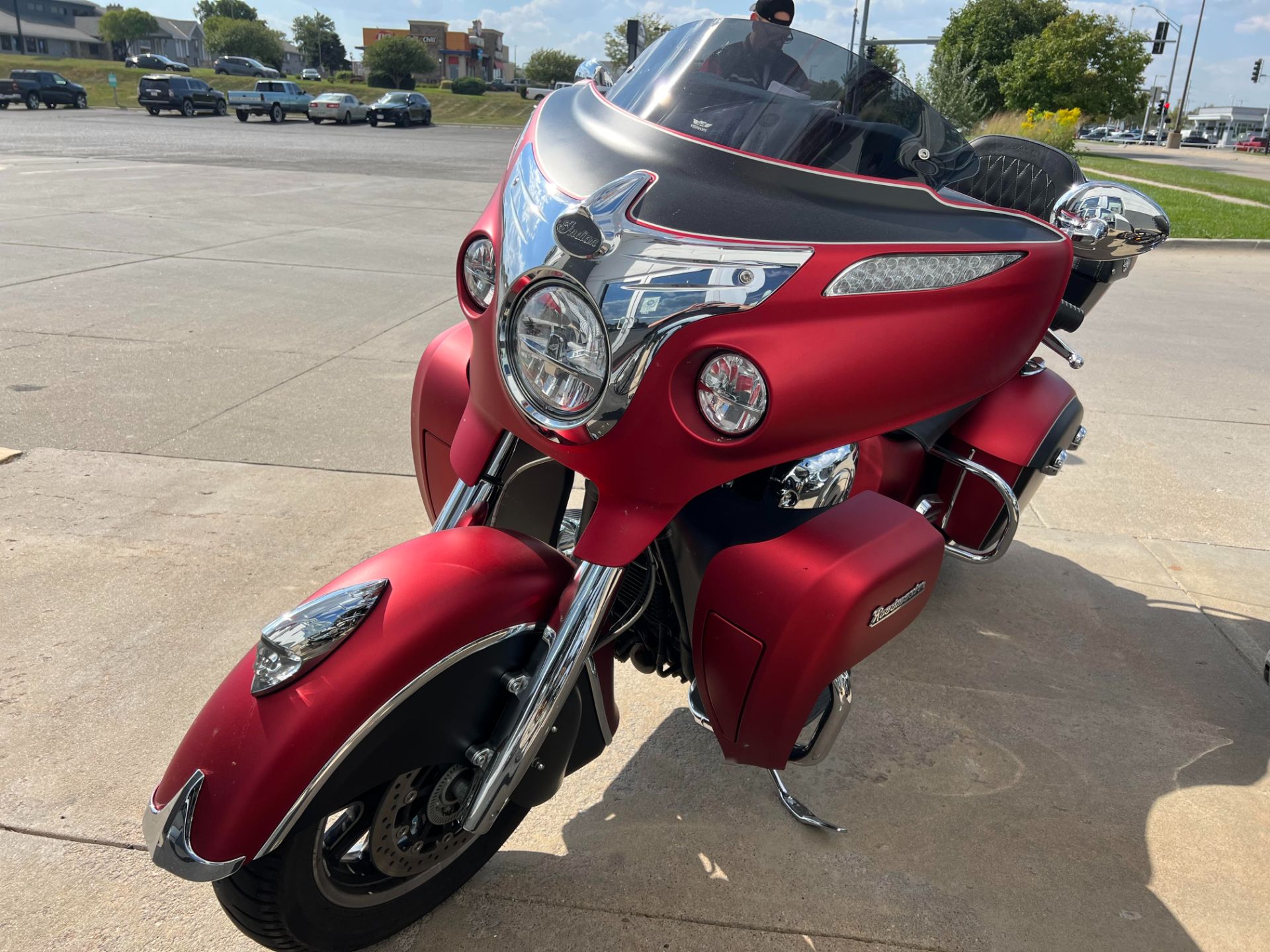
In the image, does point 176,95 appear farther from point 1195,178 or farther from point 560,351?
point 560,351

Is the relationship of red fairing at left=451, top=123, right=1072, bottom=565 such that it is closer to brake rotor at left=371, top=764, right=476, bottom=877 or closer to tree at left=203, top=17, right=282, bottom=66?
brake rotor at left=371, top=764, right=476, bottom=877

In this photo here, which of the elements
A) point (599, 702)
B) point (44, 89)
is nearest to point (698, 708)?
point (599, 702)

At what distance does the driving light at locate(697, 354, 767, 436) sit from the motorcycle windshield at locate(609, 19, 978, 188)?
46cm

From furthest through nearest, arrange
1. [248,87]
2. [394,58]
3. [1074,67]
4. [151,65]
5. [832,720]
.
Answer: [394,58] → [151,65] → [248,87] → [1074,67] → [832,720]

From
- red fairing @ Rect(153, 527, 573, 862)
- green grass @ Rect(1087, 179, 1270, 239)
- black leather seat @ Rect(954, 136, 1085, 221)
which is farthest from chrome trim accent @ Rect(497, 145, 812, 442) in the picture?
green grass @ Rect(1087, 179, 1270, 239)

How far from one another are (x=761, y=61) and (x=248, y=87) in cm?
5394

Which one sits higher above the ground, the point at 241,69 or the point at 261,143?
the point at 241,69

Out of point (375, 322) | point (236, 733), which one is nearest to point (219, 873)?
point (236, 733)

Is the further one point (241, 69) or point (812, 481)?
point (241, 69)

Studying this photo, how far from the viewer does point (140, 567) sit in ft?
10.8

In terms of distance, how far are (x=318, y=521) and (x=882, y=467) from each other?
87.5 inches

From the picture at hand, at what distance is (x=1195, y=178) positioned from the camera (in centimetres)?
2384

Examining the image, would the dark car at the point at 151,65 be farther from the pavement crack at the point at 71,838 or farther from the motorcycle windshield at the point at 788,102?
the motorcycle windshield at the point at 788,102

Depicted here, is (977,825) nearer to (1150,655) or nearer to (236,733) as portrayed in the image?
(1150,655)
